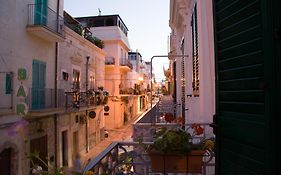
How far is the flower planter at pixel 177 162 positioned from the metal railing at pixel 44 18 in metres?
9.77

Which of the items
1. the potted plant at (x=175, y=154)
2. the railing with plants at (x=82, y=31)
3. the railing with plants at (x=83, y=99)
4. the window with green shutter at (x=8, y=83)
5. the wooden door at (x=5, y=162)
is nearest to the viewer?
the potted plant at (x=175, y=154)

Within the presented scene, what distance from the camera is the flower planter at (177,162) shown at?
2.34 m

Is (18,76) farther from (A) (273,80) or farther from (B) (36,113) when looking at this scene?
(A) (273,80)

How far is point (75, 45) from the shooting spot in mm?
15703

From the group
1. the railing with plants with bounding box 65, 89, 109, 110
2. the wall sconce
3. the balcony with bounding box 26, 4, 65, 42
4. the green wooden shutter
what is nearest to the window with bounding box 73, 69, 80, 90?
the railing with plants with bounding box 65, 89, 109, 110

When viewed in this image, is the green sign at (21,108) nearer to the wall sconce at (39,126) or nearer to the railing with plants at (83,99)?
the wall sconce at (39,126)

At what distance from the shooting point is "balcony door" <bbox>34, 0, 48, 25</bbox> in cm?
1127

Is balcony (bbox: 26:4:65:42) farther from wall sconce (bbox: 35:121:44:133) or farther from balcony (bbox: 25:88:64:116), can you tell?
wall sconce (bbox: 35:121:44:133)

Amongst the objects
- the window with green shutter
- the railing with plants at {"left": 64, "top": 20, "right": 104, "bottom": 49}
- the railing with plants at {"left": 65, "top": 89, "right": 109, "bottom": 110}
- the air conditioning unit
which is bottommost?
the air conditioning unit

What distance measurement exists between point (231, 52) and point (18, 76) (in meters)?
9.64

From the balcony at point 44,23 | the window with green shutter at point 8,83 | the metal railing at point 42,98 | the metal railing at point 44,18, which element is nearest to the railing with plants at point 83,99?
the metal railing at point 42,98

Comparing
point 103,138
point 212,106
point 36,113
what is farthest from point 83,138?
point 212,106

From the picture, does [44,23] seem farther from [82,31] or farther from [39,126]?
[82,31]

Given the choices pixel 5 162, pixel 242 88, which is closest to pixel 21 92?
pixel 5 162
